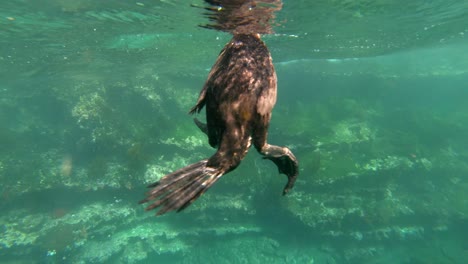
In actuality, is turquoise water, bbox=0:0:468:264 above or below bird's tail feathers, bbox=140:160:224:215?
below

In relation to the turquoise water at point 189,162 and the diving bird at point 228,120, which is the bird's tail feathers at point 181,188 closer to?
the diving bird at point 228,120

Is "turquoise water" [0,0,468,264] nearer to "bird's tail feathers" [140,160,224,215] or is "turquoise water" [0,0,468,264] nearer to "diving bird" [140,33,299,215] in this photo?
"diving bird" [140,33,299,215]

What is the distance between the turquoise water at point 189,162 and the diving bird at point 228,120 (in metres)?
9.90

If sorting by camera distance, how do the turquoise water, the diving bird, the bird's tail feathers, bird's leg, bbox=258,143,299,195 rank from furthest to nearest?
the turquoise water < bird's leg, bbox=258,143,299,195 < the diving bird < the bird's tail feathers

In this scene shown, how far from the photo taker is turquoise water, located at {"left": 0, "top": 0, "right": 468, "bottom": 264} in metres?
15.1

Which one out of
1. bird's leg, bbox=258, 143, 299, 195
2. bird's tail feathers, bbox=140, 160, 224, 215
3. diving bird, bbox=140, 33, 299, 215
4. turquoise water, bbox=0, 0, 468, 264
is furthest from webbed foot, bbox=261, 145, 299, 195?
turquoise water, bbox=0, 0, 468, 264

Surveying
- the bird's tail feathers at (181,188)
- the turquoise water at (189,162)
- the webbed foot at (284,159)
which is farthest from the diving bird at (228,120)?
the turquoise water at (189,162)

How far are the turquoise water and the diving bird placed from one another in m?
9.90

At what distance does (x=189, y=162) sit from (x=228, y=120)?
1514 cm

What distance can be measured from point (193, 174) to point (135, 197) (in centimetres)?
1600

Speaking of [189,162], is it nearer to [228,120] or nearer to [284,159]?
[284,159]

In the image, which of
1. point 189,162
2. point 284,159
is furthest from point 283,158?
point 189,162

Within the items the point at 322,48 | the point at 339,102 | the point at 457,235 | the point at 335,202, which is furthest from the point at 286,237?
the point at 322,48

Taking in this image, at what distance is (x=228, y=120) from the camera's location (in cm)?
264
